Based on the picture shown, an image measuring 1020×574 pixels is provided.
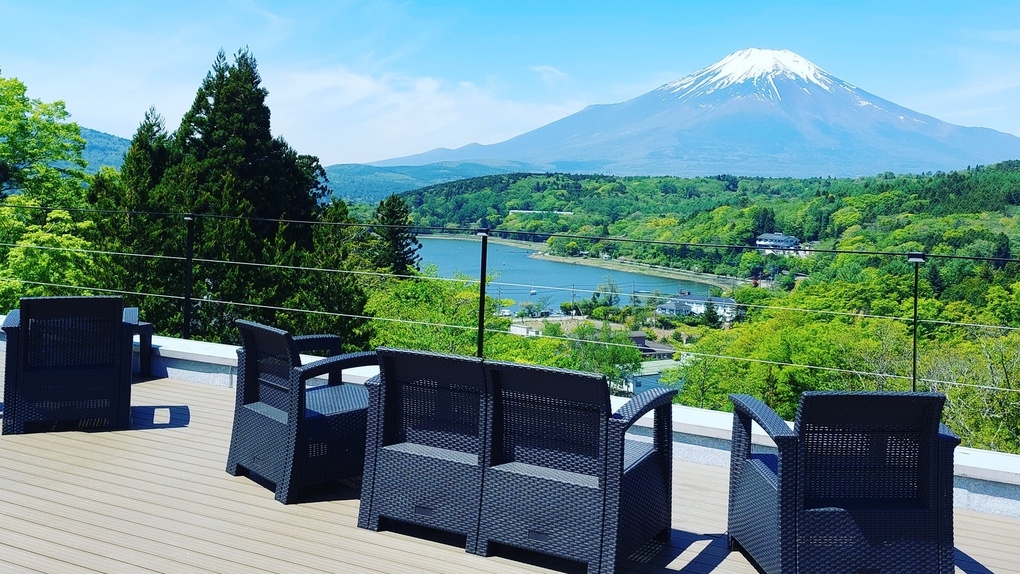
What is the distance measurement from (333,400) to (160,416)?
1296mm

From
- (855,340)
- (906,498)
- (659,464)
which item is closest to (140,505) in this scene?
(659,464)

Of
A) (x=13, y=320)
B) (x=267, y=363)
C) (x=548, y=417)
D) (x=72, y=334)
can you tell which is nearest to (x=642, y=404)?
(x=548, y=417)

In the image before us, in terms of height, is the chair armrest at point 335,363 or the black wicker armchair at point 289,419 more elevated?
the chair armrest at point 335,363

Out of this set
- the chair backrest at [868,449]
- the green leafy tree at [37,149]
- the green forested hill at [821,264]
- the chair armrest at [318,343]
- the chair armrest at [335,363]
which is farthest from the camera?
the green forested hill at [821,264]

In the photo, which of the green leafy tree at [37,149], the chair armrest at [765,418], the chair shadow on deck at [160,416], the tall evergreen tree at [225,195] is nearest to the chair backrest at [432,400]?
the chair armrest at [765,418]

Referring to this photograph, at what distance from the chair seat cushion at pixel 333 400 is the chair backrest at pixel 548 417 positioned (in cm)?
79

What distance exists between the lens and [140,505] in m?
3.04

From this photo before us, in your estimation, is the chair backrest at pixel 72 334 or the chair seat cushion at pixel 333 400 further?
the chair backrest at pixel 72 334

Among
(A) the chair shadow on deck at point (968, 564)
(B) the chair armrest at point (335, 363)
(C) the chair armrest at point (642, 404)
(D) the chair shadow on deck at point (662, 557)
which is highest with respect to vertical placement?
(B) the chair armrest at point (335, 363)

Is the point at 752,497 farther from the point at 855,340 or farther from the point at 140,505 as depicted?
the point at 855,340

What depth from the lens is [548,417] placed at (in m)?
2.62

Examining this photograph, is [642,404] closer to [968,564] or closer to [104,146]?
[968,564]

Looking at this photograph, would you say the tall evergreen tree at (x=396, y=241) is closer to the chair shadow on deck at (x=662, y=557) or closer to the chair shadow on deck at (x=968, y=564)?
the chair shadow on deck at (x=662, y=557)

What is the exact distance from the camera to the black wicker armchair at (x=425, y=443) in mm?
2717
